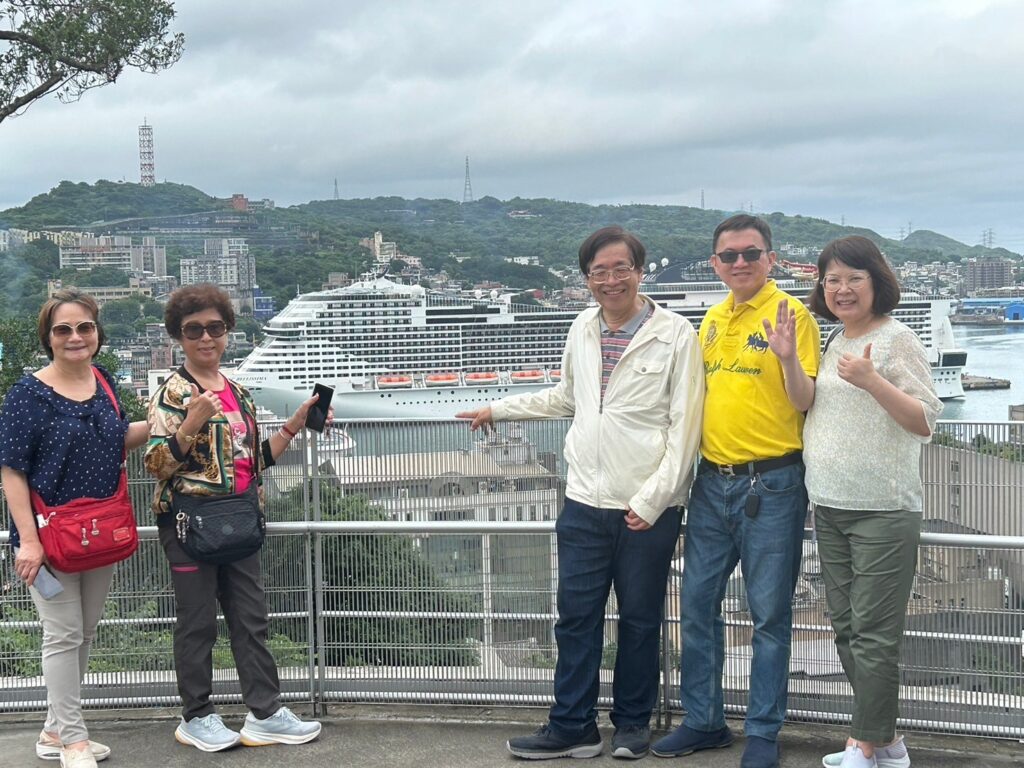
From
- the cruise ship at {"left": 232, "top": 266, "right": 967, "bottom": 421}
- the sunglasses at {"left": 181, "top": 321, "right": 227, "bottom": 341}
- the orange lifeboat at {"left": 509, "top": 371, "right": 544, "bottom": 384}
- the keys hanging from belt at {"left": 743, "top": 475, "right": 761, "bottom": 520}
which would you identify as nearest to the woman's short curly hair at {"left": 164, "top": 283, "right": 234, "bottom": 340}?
the sunglasses at {"left": 181, "top": 321, "right": 227, "bottom": 341}

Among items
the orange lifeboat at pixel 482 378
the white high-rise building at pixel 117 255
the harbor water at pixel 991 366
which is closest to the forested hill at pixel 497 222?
the harbor water at pixel 991 366

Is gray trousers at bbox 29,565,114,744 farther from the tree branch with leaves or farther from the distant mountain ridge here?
the distant mountain ridge

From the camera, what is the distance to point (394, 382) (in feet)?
145

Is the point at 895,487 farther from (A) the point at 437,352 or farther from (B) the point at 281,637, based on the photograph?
(A) the point at 437,352

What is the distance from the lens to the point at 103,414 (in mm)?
2428

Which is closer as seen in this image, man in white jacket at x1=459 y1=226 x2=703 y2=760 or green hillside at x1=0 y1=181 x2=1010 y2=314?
man in white jacket at x1=459 y1=226 x2=703 y2=760

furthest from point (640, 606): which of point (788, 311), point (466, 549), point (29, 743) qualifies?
point (29, 743)

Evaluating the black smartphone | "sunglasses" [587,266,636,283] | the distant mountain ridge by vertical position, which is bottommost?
the black smartphone

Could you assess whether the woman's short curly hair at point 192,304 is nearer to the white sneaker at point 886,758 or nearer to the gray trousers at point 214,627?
the gray trousers at point 214,627

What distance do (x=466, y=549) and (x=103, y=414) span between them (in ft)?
3.13

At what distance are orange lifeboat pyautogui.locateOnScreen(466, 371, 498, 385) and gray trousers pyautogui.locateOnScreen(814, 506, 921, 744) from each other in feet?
137

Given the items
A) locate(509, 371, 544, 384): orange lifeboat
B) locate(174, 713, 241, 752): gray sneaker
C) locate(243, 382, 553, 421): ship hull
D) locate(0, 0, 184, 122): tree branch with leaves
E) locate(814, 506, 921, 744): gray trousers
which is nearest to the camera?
locate(814, 506, 921, 744): gray trousers

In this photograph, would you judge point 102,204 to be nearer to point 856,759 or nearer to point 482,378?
point 482,378

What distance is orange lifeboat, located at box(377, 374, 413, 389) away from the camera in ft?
145
